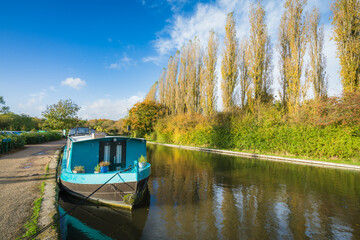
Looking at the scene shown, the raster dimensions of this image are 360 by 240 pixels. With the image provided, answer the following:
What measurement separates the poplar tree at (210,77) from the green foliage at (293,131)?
2.40 m

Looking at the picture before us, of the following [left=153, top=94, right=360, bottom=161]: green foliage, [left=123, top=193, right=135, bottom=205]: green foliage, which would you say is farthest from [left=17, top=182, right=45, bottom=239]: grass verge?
[left=153, top=94, right=360, bottom=161]: green foliage

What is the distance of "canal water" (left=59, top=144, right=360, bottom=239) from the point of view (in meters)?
4.50

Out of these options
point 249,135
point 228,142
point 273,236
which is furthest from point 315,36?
point 273,236

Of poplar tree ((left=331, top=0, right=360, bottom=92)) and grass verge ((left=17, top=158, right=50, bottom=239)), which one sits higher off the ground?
poplar tree ((left=331, top=0, right=360, bottom=92))

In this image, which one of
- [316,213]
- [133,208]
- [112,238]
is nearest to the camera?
[112,238]

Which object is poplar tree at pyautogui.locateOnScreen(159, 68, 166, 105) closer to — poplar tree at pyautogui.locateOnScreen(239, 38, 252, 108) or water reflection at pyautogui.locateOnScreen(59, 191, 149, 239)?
poplar tree at pyautogui.locateOnScreen(239, 38, 252, 108)

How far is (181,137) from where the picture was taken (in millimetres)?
26047

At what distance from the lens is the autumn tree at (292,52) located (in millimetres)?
17156

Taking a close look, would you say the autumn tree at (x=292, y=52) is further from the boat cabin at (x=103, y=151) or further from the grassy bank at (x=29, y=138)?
the grassy bank at (x=29, y=138)

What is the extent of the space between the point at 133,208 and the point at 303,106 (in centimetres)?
1603

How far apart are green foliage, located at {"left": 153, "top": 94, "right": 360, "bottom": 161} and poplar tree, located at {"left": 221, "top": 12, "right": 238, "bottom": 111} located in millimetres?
2033

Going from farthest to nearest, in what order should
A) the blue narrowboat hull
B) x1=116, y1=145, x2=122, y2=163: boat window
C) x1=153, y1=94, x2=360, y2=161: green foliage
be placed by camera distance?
x1=153, y1=94, x2=360, y2=161: green foliage
x1=116, y1=145, x2=122, y2=163: boat window
the blue narrowboat hull

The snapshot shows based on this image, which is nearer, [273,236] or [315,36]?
[273,236]

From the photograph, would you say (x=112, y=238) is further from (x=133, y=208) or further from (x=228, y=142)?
(x=228, y=142)
